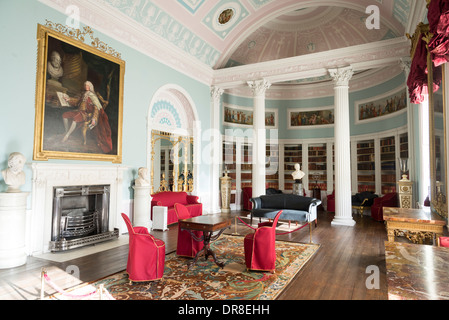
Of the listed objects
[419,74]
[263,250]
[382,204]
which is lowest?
[263,250]

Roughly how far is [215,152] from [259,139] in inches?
76.7

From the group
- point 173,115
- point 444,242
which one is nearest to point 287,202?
point 173,115

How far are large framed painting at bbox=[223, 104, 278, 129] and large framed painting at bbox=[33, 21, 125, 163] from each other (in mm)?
6383

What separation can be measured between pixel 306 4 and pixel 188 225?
8.82 meters

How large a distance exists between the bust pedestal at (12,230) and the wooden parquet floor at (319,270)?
176 millimetres

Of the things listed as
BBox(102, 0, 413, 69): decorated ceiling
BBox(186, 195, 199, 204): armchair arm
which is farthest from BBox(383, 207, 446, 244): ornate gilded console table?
BBox(186, 195, 199, 204): armchair arm

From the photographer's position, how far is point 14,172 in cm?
482

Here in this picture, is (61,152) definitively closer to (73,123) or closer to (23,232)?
(73,123)

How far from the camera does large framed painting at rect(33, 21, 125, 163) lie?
18.3ft

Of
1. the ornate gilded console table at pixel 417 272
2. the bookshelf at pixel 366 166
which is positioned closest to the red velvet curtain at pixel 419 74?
the ornate gilded console table at pixel 417 272

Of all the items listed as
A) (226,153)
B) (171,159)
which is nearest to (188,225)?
(171,159)

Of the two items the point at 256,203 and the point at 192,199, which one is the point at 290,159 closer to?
the point at 256,203

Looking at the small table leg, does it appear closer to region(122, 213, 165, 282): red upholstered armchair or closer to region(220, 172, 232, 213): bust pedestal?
region(122, 213, 165, 282): red upholstered armchair

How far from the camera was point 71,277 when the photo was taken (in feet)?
13.8
